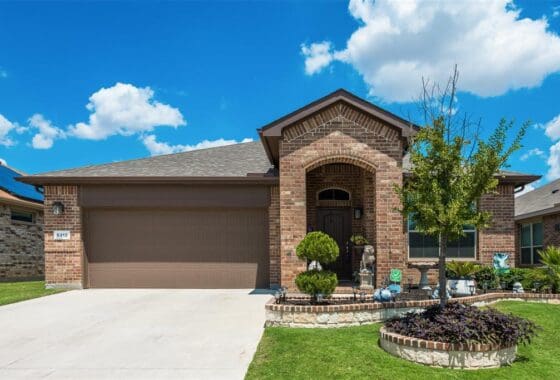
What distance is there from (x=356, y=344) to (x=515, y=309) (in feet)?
13.2

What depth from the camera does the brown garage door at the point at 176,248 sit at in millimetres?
12234

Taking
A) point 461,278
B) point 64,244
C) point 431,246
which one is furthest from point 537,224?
point 64,244

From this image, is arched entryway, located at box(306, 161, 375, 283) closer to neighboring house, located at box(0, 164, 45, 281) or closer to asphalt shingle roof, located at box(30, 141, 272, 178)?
asphalt shingle roof, located at box(30, 141, 272, 178)

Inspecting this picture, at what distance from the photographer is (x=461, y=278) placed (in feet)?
31.4

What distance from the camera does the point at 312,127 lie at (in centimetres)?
1074

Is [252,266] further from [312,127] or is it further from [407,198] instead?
[407,198]

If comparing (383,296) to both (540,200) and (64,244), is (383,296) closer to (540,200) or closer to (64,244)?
(64,244)

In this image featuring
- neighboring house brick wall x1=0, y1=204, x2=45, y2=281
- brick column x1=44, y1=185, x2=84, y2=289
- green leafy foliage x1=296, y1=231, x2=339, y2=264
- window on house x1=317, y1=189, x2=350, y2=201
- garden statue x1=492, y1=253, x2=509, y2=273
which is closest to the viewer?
green leafy foliage x1=296, y1=231, x2=339, y2=264

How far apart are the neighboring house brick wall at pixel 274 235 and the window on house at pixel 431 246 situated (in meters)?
4.00

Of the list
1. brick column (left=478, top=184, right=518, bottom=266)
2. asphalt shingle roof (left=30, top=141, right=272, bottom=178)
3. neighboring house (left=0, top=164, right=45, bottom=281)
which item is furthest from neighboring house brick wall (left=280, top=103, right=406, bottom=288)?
neighboring house (left=0, top=164, right=45, bottom=281)

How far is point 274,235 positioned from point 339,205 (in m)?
2.37

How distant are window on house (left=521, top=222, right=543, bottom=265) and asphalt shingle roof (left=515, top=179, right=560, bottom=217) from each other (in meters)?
0.64

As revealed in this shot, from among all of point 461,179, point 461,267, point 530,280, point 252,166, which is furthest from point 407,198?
point 252,166

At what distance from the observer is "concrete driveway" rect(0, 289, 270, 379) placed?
A: 17.3 feet
